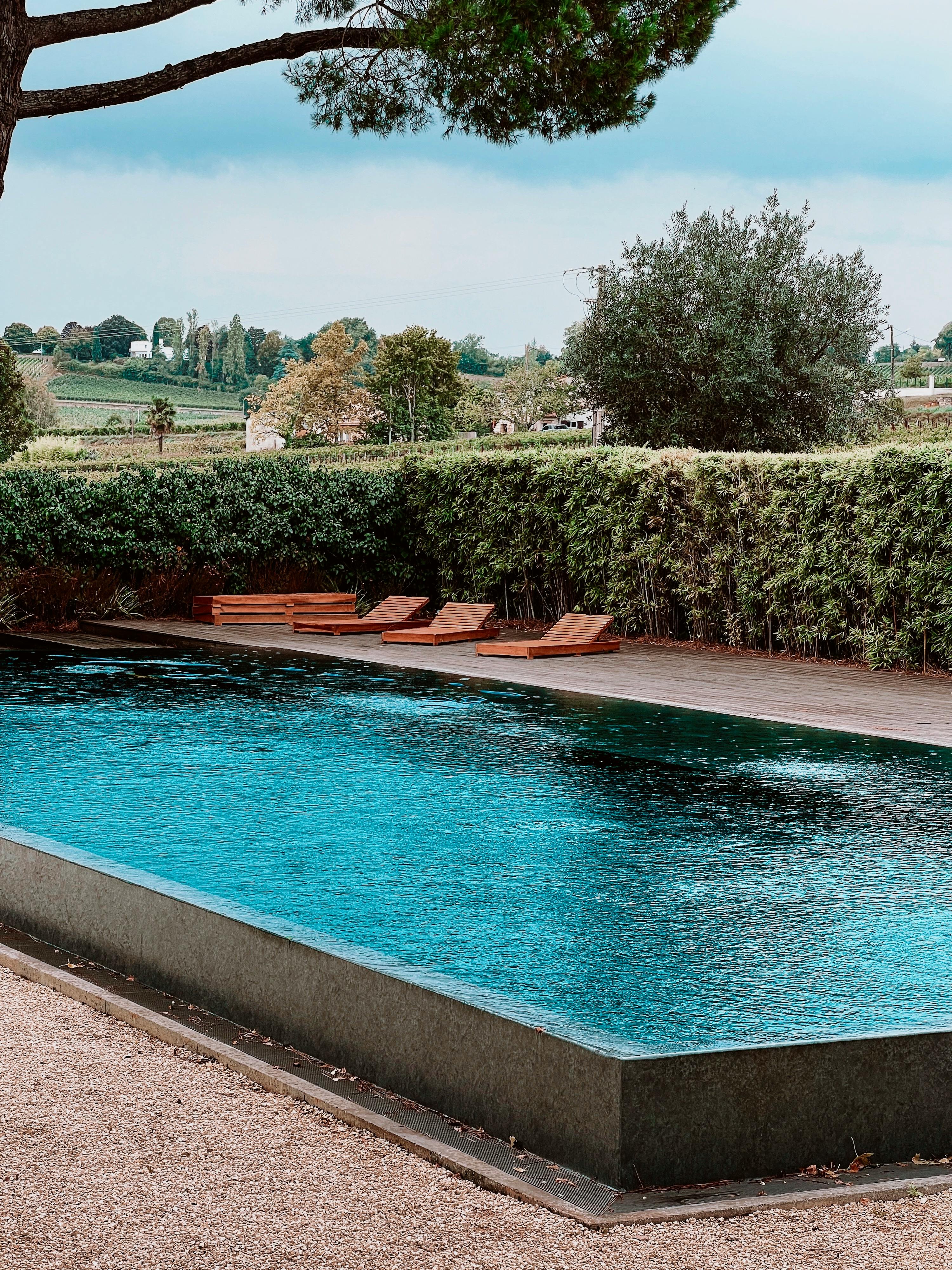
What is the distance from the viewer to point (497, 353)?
163 metres

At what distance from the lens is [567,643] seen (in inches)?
619

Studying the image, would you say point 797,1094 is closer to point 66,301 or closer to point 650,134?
point 650,134

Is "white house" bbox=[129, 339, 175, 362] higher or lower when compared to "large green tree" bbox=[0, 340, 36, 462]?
higher

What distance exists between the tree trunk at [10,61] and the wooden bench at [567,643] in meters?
7.31

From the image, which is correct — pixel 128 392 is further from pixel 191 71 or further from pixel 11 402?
pixel 191 71

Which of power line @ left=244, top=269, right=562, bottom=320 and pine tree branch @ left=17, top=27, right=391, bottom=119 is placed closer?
pine tree branch @ left=17, top=27, right=391, bottom=119

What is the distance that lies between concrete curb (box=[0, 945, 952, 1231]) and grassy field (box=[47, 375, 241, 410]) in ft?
514

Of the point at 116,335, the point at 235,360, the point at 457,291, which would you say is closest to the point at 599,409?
the point at 457,291

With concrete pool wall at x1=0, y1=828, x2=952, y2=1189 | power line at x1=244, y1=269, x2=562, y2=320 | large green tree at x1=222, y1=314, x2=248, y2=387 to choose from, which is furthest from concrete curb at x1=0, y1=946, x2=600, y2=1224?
large green tree at x1=222, y1=314, x2=248, y2=387

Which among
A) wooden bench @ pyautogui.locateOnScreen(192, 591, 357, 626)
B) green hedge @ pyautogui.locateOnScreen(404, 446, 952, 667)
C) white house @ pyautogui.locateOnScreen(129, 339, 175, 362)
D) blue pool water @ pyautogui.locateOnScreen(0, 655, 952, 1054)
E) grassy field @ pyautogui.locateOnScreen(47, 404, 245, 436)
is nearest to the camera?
blue pool water @ pyautogui.locateOnScreen(0, 655, 952, 1054)

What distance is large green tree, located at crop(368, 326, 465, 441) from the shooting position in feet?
340

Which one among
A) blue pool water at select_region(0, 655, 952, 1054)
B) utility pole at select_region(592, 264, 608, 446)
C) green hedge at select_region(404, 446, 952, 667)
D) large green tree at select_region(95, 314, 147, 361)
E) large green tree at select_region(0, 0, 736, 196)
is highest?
large green tree at select_region(95, 314, 147, 361)

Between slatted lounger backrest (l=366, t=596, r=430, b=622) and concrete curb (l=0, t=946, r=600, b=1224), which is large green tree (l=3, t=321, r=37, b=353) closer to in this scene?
slatted lounger backrest (l=366, t=596, r=430, b=622)

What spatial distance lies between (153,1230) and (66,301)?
11880cm
